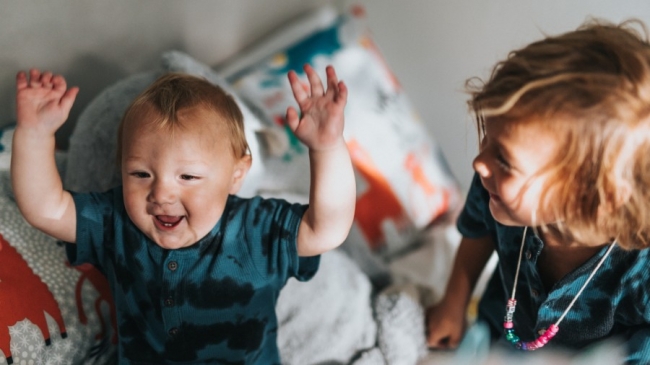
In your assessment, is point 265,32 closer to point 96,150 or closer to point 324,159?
point 96,150

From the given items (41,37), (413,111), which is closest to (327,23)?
(413,111)

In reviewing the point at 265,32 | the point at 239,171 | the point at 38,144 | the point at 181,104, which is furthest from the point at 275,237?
the point at 265,32

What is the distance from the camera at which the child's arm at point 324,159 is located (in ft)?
2.34

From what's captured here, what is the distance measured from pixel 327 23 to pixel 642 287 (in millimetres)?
858

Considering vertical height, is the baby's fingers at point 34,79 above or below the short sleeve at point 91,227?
above

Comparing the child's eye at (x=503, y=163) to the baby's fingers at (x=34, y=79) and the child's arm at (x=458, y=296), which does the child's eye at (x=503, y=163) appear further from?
the baby's fingers at (x=34, y=79)

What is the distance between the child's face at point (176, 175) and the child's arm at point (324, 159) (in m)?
0.11

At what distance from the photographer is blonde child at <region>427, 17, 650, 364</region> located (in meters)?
0.63

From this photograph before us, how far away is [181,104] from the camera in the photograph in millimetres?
754

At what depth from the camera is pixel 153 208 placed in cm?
75

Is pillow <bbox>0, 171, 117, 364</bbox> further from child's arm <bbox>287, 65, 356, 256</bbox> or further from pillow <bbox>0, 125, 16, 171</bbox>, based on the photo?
child's arm <bbox>287, 65, 356, 256</bbox>

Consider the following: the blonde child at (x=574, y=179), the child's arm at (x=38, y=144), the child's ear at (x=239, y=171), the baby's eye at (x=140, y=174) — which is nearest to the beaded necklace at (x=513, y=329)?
the blonde child at (x=574, y=179)

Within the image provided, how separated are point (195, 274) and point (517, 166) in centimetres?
42

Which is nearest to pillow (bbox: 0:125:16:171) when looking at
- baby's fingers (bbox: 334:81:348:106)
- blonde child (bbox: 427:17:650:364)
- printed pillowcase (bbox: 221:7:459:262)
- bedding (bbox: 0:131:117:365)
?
bedding (bbox: 0:131:117:365)
